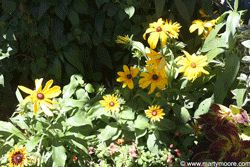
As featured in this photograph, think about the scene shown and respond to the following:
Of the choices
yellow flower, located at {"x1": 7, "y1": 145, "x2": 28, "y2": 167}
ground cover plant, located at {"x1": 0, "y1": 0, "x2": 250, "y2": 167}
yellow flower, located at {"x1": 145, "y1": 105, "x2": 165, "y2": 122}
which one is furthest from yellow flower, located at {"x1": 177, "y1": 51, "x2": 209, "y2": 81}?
yellow flower, located at {"x1": 7, "y1": 145, "x2": 28, "y2": 167}

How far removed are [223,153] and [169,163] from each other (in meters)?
0.36

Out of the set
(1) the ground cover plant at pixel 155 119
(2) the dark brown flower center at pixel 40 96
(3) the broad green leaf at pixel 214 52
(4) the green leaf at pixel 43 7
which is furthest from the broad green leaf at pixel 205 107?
(4) the green leaf at pixel 43 7

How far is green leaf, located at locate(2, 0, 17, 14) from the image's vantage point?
1.98m

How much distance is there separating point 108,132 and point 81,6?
3.21 ft

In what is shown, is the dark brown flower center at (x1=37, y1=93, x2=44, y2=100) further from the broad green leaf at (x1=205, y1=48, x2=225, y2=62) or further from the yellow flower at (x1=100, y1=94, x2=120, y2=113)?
the broad green leaf at (x1=205, y1=48, x2=225, y2=62)

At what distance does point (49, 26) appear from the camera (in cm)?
213

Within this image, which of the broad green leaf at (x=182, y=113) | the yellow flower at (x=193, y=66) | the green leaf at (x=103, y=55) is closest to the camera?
the yellow flower at (x=193, y=66)

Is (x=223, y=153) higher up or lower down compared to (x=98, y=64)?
lower down

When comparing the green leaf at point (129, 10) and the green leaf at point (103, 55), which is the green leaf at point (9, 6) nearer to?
the green leaf at point (103, 55)

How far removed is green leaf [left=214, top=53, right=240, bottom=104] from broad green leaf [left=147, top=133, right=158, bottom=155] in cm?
52

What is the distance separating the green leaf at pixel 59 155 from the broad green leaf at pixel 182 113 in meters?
0.82

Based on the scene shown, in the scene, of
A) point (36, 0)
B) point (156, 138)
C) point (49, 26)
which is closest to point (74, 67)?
point (49, 26)

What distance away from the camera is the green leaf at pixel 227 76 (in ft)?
5.77

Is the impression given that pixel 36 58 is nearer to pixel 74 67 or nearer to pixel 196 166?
pixel 74 67
